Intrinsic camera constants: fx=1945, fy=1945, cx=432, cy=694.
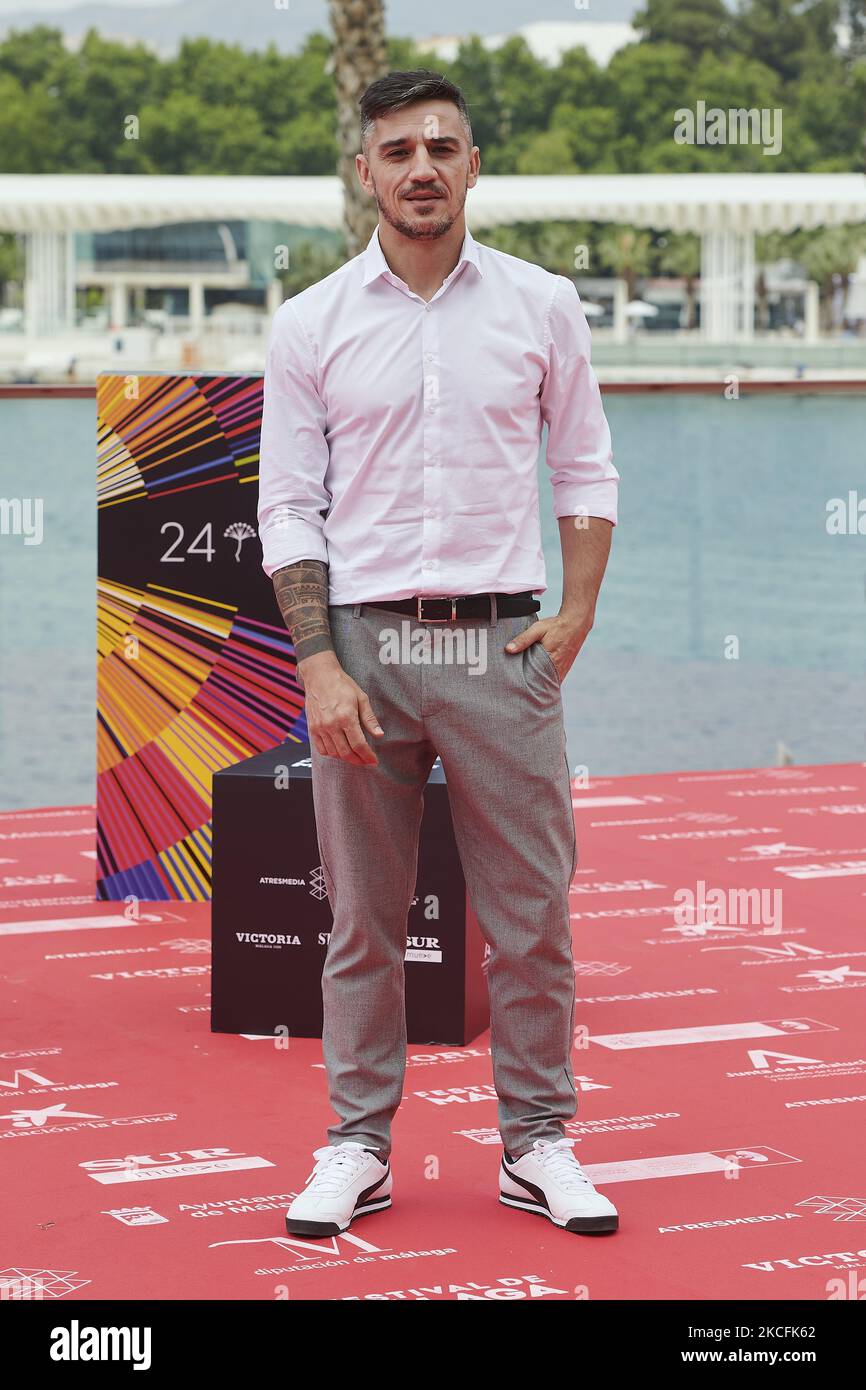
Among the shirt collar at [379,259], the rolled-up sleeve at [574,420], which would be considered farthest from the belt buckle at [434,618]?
the shirt collar at [379,259]

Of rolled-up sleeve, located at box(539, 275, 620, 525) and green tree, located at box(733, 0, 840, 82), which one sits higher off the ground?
green tree, located at box(733, 0, 840, 82)

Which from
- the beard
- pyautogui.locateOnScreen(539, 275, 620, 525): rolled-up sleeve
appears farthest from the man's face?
pyautogui.locateOnScreen(539, 275, 620, 525): rolled-up sleeve

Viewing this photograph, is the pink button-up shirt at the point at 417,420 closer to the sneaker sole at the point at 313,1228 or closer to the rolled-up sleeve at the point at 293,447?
the rolled-up sleeve at the point at 293,447

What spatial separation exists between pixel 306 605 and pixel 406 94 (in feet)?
2.60

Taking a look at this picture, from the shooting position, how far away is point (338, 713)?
2936 mm

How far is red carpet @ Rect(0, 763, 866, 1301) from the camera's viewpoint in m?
2.99

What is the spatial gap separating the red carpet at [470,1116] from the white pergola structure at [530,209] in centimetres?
4482

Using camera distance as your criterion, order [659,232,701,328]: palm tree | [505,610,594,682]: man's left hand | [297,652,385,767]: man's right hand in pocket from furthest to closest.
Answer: [659,232,701,328]: palm tree
[505,610,594,682]: man's left hand
[297,652,385,767]: man's right hand in pocket

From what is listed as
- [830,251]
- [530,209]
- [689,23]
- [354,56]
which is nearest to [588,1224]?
[354,56]

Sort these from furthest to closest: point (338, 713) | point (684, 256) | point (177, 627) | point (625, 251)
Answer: point (684, 256)
point (625, 251)
point (177, 627)
point (338, 713)

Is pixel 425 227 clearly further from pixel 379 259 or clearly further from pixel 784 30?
pixel 784 30

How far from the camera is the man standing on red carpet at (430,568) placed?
299 cm

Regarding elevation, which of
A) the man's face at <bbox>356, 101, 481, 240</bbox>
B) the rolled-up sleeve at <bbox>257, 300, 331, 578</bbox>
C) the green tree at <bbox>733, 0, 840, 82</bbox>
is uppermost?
the green tree at <bbox>733, 0, 840, 82</bbox>

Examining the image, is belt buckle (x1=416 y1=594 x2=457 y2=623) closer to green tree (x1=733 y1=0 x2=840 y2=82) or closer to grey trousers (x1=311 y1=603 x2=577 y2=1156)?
grey trousers (x1=311 y1=603 x2=577 y2=1156)
